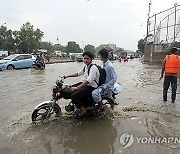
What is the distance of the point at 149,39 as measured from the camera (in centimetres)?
3666

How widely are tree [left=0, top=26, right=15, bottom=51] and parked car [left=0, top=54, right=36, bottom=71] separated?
122 feet

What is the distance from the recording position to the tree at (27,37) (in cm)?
5392

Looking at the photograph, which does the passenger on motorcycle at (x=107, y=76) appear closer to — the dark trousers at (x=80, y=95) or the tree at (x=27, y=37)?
the dark trousers at (x=80, y=95)

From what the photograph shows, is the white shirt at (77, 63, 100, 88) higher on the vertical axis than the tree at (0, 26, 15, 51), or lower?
lower

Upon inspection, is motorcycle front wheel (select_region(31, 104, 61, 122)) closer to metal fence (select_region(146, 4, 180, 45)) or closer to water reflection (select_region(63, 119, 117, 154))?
water reflection (select_region(63, 119, 117, 154))

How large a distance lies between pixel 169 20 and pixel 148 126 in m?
26.0

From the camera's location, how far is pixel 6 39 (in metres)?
61.1

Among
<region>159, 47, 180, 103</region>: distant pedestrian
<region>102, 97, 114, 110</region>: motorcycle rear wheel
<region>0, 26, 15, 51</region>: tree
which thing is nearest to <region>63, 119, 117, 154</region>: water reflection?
<region>102, 97, 114, 110</region>: motorcycle rear wheel

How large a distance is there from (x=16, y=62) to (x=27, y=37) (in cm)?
3197

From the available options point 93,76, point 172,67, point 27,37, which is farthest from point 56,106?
point 27,37

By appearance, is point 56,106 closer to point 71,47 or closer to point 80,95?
point 80,95

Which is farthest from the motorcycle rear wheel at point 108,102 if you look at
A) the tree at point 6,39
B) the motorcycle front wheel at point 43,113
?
the tree at point 6,39

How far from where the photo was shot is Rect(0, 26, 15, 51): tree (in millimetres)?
59875

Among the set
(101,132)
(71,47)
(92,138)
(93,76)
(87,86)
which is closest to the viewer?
(92,138)
